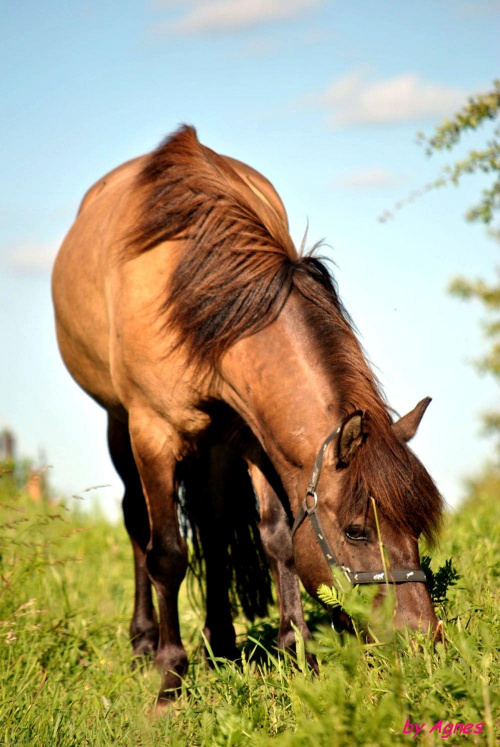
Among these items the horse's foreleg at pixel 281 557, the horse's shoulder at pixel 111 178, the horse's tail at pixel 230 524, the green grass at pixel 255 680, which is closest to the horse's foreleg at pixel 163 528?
the green grass at pixel 255 680

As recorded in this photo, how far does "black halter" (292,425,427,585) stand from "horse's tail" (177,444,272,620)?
52.2 inches

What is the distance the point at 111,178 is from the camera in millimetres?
5387

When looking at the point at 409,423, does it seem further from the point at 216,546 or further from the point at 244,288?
the point at 216,546

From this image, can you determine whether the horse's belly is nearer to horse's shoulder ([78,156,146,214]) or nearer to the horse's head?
horse's shoulder ([78,156,146,214])

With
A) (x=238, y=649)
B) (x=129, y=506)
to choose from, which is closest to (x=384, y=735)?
(x=238, y=649)

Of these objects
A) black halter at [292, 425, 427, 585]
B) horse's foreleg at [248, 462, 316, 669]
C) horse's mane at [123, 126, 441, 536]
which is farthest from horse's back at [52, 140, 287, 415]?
black halter at [292, 425, 427, 585]

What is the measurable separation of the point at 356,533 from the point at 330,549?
5.1 inches

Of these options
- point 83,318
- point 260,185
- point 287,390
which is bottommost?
point 287,390

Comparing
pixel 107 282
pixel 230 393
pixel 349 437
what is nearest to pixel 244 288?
pixel 230 393

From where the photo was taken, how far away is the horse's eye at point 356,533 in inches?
115

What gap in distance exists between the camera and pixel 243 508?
4516 mm

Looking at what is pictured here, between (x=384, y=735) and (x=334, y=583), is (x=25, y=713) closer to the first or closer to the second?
(x=334, y=583)

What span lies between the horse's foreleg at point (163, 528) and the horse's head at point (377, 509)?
104 cm

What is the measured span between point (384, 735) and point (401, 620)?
2.82 ft
